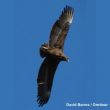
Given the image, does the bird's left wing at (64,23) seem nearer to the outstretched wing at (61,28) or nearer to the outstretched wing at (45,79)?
the outstretched wing at (61,28)

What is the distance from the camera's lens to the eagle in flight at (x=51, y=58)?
19875 millimetres

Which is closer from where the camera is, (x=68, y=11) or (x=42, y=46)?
(x=42, y=46)

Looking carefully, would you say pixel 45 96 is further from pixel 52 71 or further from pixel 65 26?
pixel 65 26

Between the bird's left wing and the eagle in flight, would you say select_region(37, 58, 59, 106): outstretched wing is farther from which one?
the bird's left wing

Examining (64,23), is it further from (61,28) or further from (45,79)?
(45,79)

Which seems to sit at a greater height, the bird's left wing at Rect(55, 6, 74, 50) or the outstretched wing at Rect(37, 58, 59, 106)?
the bird's left wing at Rect(55, 6, 74, 50)

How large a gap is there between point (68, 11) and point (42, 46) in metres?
1.86

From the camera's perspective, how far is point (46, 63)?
20156 millimetres

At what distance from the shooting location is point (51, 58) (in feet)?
65.5

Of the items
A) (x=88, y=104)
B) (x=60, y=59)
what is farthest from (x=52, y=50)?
(x=88, y=104)

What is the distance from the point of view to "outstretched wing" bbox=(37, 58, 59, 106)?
66.2ft

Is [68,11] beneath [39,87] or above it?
above

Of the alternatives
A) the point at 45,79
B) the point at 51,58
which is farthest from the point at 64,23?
the point at 45,79

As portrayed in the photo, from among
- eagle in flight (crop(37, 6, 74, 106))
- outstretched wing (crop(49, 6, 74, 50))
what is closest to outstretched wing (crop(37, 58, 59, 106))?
eagle in flight (crop(37, 6, 74, 106))
